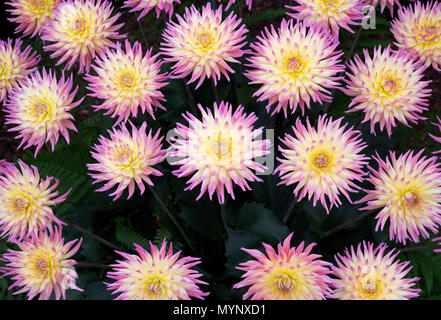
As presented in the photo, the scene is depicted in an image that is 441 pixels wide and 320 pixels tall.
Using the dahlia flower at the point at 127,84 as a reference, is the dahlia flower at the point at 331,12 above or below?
above

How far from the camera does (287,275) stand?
41.1 inches

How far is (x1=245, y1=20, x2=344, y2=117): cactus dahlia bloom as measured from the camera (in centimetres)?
120

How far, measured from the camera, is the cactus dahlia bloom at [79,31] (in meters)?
1.36

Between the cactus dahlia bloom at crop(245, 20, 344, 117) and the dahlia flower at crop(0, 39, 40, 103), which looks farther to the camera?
the dahlia flower at crop(0, 39, 40, 103)

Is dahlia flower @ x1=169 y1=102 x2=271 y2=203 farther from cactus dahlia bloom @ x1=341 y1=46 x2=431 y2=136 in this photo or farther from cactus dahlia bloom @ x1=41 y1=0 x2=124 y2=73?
cactus dahlia bloom @ x1=41 y1=0 x2=124 y2=73

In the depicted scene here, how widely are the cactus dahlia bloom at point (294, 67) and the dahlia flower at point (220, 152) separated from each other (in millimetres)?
147

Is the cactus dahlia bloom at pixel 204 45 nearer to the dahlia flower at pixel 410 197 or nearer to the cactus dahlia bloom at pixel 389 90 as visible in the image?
the cactus dahlia bloom at pixel 389 90

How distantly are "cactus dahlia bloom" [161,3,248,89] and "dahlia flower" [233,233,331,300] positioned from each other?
55 cm

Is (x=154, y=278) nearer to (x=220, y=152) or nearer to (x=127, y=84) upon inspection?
(x=220, y=152)

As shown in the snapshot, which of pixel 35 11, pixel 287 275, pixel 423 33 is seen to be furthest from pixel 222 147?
pixel 35 11

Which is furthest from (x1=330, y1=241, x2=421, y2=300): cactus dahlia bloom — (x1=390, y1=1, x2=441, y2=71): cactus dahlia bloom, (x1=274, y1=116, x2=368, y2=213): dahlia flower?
(x1=390, y1=1, x2=441, y2=71): cactus dahlia bloom

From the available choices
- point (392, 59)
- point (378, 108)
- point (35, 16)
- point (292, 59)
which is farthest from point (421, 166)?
point (35, 16)

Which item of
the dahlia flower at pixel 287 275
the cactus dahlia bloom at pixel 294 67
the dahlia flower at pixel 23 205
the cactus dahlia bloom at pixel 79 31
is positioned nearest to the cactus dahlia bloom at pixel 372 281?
the dahlia flower at pixel 287 275

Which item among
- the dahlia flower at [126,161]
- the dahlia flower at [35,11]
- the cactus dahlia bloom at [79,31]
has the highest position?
the dahlia flower at [35,11]
